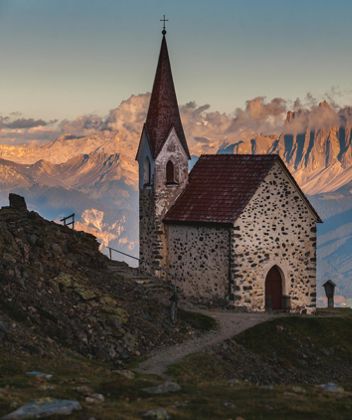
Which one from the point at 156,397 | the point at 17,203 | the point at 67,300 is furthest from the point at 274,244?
the point at 156,397

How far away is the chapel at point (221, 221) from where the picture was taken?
50875 millimetres

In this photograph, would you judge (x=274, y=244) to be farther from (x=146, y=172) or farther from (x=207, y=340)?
(x=207, y=340)

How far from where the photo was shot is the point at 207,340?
40312mm

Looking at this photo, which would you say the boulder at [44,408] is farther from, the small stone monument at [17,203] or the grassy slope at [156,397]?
the small stone monument at [17,203]

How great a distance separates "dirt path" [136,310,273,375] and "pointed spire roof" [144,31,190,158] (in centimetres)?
1308

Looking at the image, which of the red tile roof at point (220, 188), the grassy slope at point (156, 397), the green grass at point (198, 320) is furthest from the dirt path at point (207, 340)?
the red tile roof at point (220, 188)

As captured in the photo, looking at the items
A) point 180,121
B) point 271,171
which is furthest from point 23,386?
point 180,121

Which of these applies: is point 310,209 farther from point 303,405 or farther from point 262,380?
point 303,405

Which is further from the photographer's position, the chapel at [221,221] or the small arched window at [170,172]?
the small arched window at [170,172]

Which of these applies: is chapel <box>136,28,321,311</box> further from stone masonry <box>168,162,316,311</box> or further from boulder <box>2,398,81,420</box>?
boulder <box>2,398,81,420</box>

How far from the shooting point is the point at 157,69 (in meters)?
57.6

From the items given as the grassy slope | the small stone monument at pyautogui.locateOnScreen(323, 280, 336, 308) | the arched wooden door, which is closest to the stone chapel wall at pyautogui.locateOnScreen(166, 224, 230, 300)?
the arched wooden door

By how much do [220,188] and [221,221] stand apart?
3.46 meters

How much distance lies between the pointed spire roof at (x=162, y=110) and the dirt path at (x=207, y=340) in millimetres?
13079
